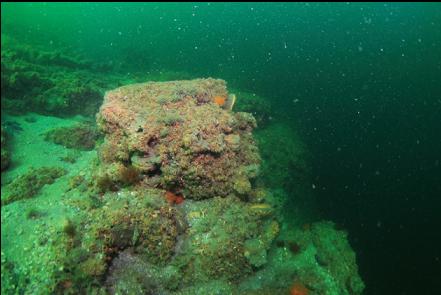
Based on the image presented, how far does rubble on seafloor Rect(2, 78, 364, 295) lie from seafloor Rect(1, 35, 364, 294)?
21 mm

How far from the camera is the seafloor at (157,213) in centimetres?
495

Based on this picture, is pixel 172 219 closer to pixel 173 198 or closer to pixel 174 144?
pixel 173 198

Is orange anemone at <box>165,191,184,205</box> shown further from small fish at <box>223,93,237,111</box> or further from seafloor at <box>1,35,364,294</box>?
small fish at <box>223,93,237,111</box>

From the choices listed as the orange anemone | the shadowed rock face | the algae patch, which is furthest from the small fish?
the algae patch

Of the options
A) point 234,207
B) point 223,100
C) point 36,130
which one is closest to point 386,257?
point 234,207

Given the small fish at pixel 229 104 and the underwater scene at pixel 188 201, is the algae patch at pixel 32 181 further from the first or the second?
the small fish at pixel 229 104

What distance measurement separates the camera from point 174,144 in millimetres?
6465

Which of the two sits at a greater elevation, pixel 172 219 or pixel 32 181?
pixel 32 181

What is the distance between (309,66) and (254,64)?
259 inches

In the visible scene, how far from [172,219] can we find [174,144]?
5.04 ft

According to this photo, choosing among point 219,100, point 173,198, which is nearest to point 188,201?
point 173,198

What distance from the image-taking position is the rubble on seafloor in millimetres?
5230

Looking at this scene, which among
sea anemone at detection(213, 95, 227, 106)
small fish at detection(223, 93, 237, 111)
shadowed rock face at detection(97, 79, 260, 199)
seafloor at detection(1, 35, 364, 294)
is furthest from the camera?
small fish at detection(223, 93, 237, 111)

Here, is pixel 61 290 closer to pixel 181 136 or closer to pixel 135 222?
pixel 135 222
